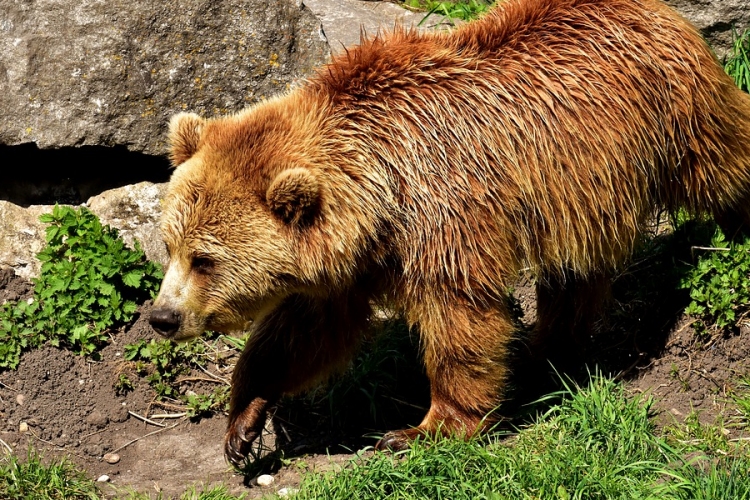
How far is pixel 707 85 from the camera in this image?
5227 millimetres

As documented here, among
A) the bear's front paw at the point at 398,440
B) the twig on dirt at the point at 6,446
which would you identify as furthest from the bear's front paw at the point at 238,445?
the twig on dirt at the point at 6,446

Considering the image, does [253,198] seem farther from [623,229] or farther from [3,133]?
[3,133]

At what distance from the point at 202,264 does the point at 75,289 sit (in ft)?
5.99

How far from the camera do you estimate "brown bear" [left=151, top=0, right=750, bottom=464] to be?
15.5ft

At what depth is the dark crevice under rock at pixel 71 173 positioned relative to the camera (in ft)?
21.7

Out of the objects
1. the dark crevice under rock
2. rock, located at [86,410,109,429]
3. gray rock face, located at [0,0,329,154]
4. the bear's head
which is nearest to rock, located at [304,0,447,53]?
gray rock face, located at [0,0,329,154]

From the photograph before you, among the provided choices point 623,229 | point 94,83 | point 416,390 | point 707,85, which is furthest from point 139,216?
point 707,85

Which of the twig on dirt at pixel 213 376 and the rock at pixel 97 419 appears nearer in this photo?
the rock at pixel 97 419

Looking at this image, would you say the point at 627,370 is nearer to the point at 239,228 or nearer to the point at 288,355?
the point at 288,355

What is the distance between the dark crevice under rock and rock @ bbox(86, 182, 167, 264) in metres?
0.07

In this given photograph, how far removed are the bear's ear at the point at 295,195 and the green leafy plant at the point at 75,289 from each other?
201 cm

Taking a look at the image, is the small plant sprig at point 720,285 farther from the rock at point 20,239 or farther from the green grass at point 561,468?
the rock at point 20,239

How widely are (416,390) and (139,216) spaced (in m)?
2.32

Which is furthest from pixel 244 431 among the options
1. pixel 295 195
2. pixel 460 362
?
pixel 295 195
